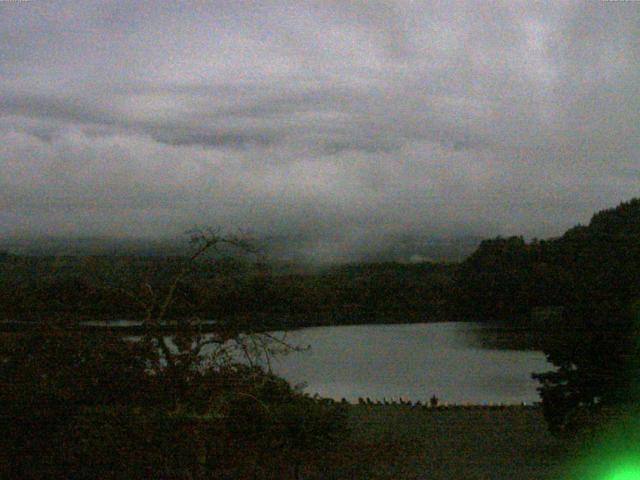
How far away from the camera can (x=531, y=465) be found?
514 inches

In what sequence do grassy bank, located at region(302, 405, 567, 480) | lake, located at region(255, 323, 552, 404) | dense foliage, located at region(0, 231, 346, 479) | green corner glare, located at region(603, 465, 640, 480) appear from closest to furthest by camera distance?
dense foliage, located at region(0, 231, 346, 479) → grassy bank, located at region(302, 405, 567, 480) → green corner glare, located at region(603, 465, 640, 480) → lake, located at region(255, 323, 552, 404)

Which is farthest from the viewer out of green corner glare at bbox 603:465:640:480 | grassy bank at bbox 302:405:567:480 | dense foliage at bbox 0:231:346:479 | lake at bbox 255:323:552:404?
lake at bbox 255:323:552:404

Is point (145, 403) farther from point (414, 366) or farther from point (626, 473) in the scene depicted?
point (414, 366)

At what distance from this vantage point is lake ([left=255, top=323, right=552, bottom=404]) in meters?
25.2

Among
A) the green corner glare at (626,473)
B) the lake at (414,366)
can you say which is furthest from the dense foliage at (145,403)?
the lake at (414,366)

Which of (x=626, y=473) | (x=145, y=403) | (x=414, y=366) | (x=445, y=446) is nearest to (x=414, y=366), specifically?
(x=414, y=366)

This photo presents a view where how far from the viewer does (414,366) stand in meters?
32.5

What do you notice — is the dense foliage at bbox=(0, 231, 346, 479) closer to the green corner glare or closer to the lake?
the green corner glare

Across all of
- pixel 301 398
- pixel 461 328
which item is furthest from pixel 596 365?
pixel 461 328

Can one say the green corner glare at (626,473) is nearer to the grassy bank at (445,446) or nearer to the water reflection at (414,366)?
the grassy bank at (445,446)

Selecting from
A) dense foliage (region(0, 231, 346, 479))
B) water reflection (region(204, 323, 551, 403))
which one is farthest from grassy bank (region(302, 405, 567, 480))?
water reflection (region(204, 323, 551, 403))

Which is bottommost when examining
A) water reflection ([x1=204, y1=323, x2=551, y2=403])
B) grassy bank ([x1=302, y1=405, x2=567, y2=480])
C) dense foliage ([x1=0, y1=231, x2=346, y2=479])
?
water reflection ([x1=204, y1=323, x2=551, y2=403])

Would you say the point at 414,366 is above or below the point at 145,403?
below

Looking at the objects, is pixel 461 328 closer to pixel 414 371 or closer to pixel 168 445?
pixel 414 371
